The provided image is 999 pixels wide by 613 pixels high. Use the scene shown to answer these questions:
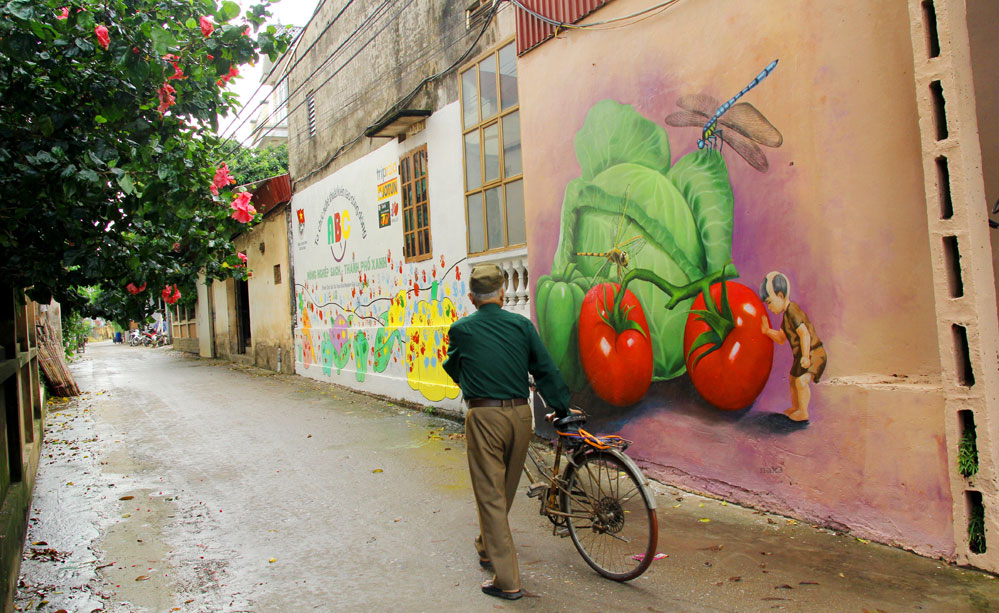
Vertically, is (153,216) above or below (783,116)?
below

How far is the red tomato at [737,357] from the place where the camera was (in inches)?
179

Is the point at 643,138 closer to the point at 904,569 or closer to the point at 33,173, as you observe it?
the point at 904,569

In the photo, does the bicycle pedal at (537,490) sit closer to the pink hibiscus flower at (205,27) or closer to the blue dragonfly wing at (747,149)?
the blue dragonfly wing at (747,149)

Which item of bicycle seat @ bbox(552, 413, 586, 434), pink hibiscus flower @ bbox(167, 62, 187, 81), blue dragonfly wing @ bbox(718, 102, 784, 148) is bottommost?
bicycle seat @ bbox(552, 413, 586, 434)

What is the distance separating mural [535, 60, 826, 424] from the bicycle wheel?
4.76ft

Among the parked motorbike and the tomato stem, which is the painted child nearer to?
the tomato stem

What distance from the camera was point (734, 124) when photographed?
4.68 metres

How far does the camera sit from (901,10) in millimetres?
3766

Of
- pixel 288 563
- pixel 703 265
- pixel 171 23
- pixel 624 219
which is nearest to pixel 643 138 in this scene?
pixel 624 219

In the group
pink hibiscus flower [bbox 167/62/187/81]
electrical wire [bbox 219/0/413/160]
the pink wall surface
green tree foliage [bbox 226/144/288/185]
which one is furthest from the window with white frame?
green tree foliage [bbox 226/144/288/185]

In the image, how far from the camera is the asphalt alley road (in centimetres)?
→ 347

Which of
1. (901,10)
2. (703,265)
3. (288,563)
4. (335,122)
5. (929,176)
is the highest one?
(335,122)

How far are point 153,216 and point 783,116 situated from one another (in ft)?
12.8

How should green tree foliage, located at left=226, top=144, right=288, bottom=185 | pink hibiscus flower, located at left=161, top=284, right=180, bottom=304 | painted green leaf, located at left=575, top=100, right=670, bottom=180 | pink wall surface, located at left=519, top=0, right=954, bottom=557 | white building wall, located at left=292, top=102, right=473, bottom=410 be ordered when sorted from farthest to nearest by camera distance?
1. green tree foliage, located at left=226, top=144, right=288, bottom=185
2. white building wall, located at left=292, top=102, right=473, bottom=410
3. painted green leaf, located at left=575, top=100, right=670, bottom=180
4. pink hibiscus flower, located at left=161, top=284, right=180, bottom=304
5. pink wall surface, located at left=519, top=0, right=954, bottom=557
